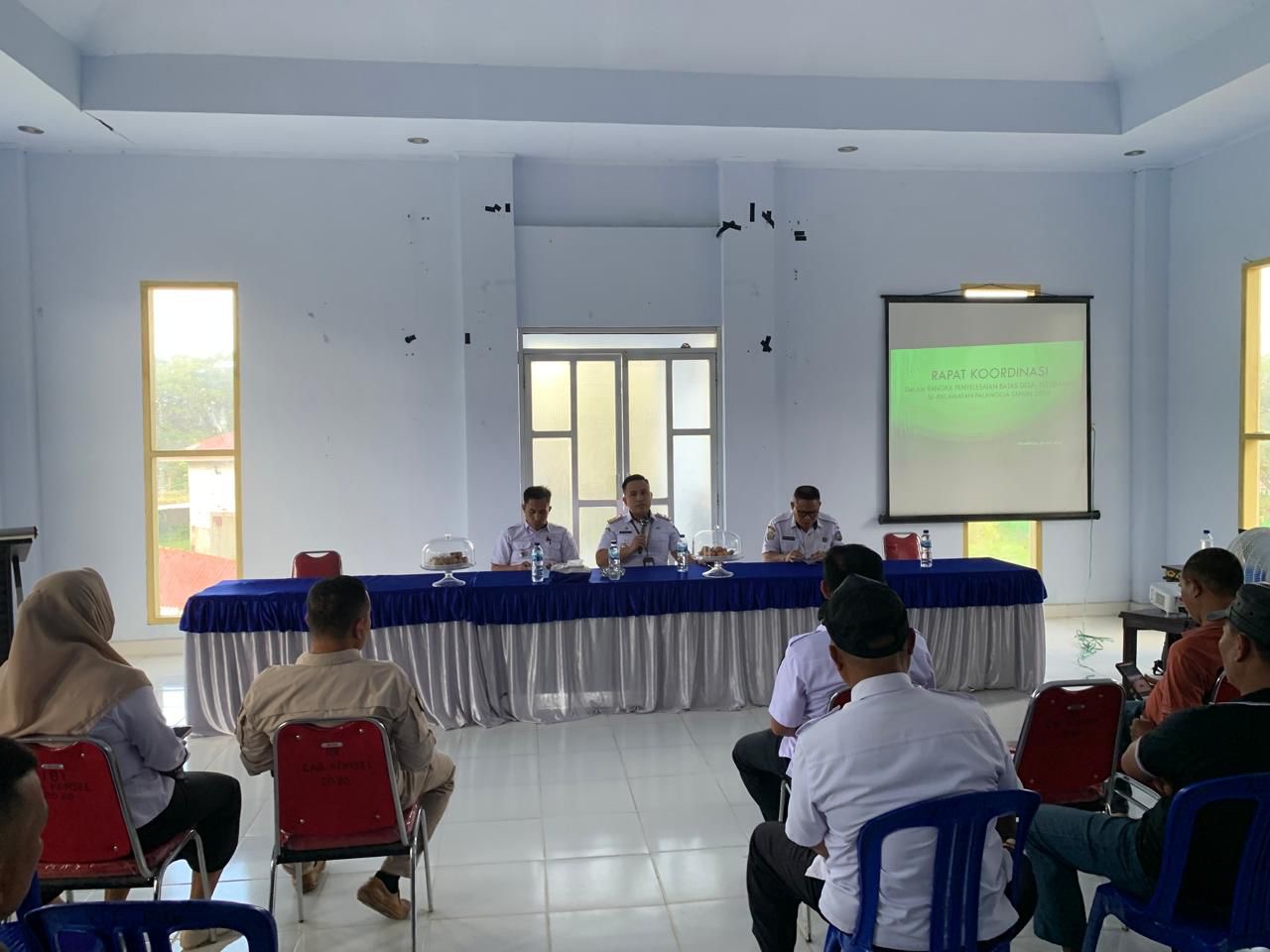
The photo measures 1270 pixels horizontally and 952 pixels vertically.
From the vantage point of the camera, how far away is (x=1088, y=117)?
6.17 metres

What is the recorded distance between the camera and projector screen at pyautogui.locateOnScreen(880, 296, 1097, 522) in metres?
6.97

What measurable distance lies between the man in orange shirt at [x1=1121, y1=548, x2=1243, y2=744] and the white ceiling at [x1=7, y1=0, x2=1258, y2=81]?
4028mm

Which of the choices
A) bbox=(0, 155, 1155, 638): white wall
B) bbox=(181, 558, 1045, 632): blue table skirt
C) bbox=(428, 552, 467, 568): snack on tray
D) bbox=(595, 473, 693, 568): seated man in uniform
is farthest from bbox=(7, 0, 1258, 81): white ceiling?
bbox=(181, 558, 1045, 632): blue table skirt

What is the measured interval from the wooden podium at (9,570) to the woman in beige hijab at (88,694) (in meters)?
2.42

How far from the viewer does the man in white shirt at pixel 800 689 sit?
2.52 meters

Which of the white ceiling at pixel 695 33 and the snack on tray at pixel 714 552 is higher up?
the white ceiling at pixel 695 33

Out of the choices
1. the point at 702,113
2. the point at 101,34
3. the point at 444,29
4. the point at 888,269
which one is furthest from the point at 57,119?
the point at 888,269

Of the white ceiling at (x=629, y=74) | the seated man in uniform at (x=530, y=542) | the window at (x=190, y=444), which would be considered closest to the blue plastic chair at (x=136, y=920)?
the seated man in uniform at (x=530, y=542)

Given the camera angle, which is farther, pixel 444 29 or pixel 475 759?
pixel 444 29

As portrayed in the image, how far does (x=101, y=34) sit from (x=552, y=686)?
4.53m

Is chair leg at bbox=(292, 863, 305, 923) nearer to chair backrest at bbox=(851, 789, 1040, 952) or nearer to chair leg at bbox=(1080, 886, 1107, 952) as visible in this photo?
chair backrest at bbox=(851, 789, 1040, 952)

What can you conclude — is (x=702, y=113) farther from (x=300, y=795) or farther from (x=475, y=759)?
(x=300, y=795)

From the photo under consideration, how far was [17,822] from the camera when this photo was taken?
116 centimetres

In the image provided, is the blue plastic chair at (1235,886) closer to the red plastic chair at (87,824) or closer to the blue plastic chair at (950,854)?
the blue plastic chair at (950,854)
